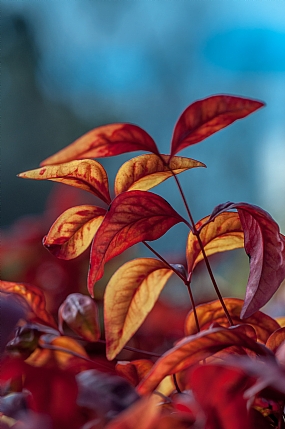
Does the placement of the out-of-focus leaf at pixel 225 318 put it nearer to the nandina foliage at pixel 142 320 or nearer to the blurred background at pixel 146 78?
the nandina foliage at pixel 142 320

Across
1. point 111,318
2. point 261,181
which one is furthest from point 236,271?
point 261,181

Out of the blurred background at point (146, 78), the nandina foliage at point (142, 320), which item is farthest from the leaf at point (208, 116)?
the blurred background at point (146, 78)

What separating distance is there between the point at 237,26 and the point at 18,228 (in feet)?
5.16

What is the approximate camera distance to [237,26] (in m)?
1.87

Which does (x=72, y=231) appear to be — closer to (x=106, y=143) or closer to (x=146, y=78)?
(x=106, y=143)

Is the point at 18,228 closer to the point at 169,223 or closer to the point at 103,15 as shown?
the point at 169,223

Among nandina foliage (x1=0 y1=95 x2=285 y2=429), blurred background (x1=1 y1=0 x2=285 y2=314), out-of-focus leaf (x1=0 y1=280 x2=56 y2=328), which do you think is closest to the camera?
nandina foliage (x1=0 y1=95 x2=285 y2=429)

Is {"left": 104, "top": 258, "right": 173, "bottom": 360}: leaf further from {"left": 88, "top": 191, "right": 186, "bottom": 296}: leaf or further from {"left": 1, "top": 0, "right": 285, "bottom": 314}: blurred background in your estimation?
{"left": 1, "top": 0, "right": 285, "bottom": 314}: blurred background

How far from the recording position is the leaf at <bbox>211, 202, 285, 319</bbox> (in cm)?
19

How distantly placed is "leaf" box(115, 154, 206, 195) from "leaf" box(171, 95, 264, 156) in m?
0.02

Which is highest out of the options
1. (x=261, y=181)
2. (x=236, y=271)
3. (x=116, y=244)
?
(x=116, y=244)

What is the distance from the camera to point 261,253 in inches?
8.0

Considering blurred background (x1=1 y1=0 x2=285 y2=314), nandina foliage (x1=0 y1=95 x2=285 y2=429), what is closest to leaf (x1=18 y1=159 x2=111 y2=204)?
nandina foliage (x1=0 y1=95 x2=285 y2=429)

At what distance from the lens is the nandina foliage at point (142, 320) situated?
0.48ft
